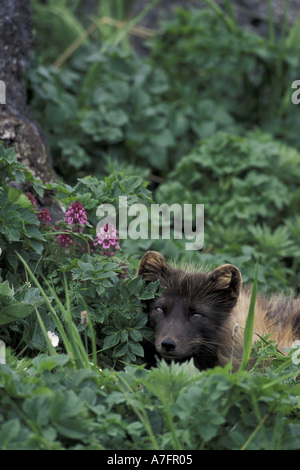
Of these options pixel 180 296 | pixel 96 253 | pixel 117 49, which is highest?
pixel 117 49

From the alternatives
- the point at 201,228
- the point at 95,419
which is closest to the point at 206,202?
the point at 201,228

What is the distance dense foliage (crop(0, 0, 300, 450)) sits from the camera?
8.53 feet

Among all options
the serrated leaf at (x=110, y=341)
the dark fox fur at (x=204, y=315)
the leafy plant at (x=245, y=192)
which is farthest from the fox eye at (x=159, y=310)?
the leafy plant at (x=245, y=192)

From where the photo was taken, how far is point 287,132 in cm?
726

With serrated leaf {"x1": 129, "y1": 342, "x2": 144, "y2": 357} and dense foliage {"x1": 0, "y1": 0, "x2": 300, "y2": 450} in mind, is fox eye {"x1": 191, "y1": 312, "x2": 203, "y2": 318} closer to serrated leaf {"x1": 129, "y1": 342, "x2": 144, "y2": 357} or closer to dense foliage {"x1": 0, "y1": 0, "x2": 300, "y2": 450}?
dense foliage {"x1": 0, "y1": 0, "x2": 300, "y2": 450}

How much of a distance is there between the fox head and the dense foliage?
17 centimetres

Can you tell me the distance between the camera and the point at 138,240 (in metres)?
4.84

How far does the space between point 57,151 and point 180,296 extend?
9.93 ft

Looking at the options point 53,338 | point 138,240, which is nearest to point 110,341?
point 53,338

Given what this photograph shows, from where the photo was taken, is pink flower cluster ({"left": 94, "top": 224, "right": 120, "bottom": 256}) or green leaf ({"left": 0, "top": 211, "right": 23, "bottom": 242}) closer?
green leaf ({"left": 0, "top": 211, "right": 23, "bottom": 242})

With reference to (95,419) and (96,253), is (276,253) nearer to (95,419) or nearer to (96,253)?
(96,253)

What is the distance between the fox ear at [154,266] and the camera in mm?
3984

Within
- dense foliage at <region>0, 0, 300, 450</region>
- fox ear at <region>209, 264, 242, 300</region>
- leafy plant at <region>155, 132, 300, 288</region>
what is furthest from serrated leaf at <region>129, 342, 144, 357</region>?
leafy plant at <region>155, 132, 300, 288</region>

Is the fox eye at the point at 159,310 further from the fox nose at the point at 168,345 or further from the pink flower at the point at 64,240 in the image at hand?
the pink flower at the point at 64,240
